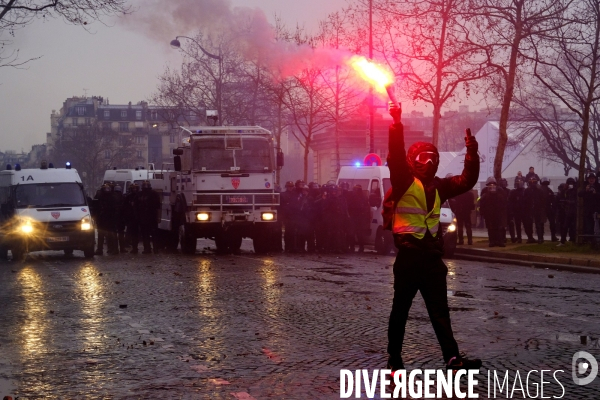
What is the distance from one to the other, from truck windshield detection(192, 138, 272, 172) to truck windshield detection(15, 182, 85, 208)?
3196 millimetres

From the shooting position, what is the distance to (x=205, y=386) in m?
7.48

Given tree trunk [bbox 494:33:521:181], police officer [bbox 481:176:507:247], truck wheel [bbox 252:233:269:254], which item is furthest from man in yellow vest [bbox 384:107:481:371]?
tree trunk [bbox 494:33:521:181]

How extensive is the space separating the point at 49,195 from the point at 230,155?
471cm

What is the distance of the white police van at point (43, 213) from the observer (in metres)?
22.4

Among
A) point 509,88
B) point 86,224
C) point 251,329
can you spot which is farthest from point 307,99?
point 251,329

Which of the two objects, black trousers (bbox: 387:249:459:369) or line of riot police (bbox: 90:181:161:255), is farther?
line of riot police (bbox: 90:181:161:255)

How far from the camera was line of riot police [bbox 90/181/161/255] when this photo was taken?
24906 millimetres

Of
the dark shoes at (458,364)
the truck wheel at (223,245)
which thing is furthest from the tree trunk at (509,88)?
the dark shoes at (458,364)

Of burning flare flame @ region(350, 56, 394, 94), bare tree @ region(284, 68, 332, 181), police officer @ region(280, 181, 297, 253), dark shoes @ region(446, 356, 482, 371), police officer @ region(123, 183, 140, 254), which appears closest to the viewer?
dark shoes @ region(446, 356, 482, 371)

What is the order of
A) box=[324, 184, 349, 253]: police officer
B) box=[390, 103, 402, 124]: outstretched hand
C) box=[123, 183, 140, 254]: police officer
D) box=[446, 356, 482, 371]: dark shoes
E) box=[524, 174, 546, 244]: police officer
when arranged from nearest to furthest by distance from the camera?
box=[446, 356, 482, 371]: dark shoes
box=[390, 103, 402, 124]: outstretched hand
box=[324, 184, 349, 253]: police officer
box=[524, 174, 546, 244]: police officer
box=[123, 183, 140, 254]: police officer

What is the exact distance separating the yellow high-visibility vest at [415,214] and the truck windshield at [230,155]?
16.1m

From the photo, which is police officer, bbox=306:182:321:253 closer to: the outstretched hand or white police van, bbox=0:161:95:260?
white police van, bbox=0:161:95:260

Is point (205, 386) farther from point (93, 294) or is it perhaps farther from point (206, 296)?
point (93, 294)

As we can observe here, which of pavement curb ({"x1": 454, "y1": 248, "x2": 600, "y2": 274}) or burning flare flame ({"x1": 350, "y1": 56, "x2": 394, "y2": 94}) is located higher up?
burning flare flame ({"x1": 350, "y1": 56, "x2": 394, "y2": 94})
